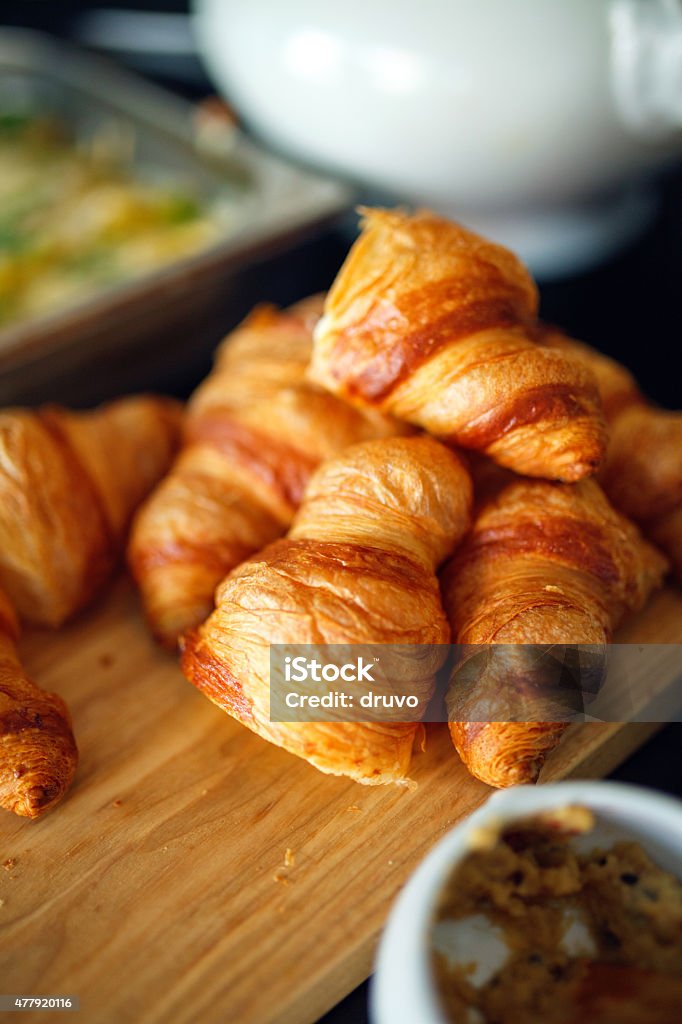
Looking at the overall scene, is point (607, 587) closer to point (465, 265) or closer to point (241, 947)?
point (465, 265)

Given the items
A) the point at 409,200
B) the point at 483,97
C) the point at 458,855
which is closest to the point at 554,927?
the point at 458,855

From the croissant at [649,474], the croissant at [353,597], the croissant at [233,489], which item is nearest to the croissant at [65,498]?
the croissant at [233,489]

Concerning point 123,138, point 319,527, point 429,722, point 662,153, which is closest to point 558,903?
point 429,722

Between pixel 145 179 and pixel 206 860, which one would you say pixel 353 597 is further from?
pixel 145 179

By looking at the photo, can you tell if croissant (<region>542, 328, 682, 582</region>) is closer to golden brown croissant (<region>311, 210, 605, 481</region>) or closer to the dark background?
golden brown croissant (<region>311, 210, 605, 481</region>)

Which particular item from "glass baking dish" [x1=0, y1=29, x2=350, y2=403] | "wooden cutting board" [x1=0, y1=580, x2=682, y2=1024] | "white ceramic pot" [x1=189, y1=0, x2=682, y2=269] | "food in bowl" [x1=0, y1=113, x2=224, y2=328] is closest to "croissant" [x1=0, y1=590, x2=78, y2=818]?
"wooden cutting board" [x1=0, y1=580, x2=682, y2=1024]

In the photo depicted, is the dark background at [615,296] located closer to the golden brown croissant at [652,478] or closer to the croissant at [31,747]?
the golden brown croissant at [652,478]
